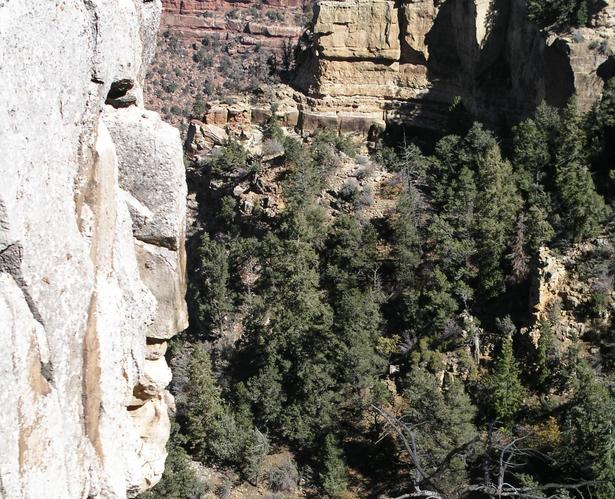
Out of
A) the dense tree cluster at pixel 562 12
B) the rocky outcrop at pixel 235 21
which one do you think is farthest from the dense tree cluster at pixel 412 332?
the rocky outcrop at pixel 235 21

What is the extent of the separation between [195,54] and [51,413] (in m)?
72.8

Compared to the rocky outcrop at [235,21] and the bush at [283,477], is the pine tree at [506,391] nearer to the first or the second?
the bush at [283,477]

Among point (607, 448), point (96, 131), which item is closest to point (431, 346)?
point (607, 448)

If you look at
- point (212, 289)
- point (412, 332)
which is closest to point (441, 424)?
point (412, 332)

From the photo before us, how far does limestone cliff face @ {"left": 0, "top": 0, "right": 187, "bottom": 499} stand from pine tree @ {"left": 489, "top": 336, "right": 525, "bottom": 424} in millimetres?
17375

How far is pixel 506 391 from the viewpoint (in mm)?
24562

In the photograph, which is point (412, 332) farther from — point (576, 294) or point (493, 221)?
point (576, 294)

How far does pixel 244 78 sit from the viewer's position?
219 feet

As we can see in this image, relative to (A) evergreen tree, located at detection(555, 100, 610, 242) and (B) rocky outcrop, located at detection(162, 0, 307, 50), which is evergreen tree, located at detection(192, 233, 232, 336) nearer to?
(A) evergreen tree, located at detection(555, 100, 610, 242)

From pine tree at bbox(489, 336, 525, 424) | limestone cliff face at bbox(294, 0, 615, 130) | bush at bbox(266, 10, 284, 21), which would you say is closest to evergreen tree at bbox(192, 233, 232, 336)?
limestone cliff face at bbox(294, 0, 615, 130)

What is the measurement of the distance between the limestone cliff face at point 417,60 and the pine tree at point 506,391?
49.0 ft

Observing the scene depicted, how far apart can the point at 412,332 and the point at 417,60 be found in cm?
1636

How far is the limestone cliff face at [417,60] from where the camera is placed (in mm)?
36656

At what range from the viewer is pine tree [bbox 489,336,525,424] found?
80.4ft
